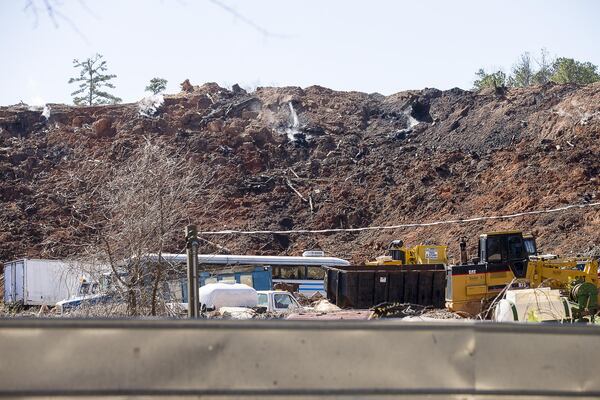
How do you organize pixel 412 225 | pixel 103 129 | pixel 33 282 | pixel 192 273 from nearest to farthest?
1. pixel 192 273
2. pixel 33 282
3. pixel 412 225
4. pixel 103 129

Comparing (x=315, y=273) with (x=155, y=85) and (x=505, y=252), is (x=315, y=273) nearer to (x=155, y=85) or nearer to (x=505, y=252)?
(x=505, y=252)

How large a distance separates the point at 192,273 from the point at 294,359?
6585mm

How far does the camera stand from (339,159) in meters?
→ 56.2

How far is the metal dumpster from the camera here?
2658cm

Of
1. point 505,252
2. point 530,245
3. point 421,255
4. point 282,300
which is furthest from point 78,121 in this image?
point 505,252

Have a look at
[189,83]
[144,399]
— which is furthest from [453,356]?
[189,83]

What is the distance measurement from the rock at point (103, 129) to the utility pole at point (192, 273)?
4869cm

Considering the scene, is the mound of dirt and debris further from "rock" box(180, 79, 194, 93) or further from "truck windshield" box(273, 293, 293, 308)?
"truck windshield" box(273, 293, 293, 308)

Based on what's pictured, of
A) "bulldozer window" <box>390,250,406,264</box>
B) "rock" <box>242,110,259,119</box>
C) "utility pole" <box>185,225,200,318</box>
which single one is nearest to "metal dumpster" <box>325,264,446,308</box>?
"bulldozer window" <box>390,250,406,264</box>

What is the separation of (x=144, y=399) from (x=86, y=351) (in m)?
0.36

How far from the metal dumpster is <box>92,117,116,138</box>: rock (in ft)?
116

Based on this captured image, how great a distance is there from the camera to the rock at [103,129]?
58.3 meters

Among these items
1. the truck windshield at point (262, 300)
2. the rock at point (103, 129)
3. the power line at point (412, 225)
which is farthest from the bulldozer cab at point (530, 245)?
the rock at point (103, 129)

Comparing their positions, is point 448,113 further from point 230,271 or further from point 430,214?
point 230,271
